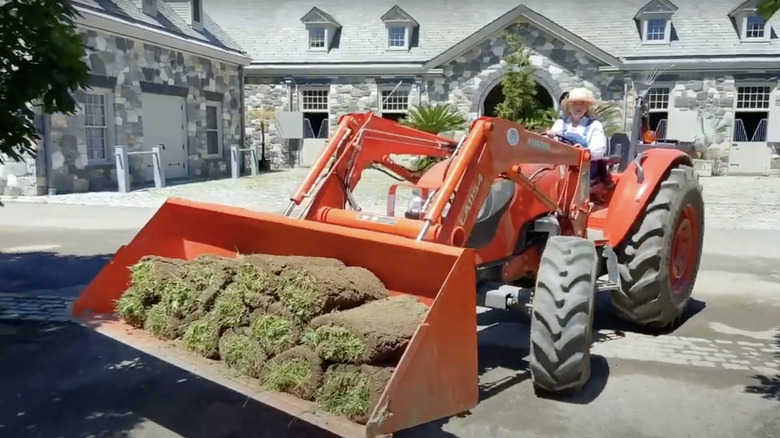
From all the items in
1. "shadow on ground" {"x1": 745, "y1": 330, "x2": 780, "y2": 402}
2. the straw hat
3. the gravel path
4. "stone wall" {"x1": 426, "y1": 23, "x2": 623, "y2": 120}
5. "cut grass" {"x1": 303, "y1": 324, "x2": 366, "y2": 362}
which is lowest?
"shadow on ground" {"x1": 745, "y1": 330, "x2": 780, "y2": 402}

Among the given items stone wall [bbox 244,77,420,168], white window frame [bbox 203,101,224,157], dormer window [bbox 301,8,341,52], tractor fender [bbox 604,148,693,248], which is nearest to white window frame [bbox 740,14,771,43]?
stone wall [bbox 244,77,420,168]

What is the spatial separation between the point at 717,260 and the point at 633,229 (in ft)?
14.8

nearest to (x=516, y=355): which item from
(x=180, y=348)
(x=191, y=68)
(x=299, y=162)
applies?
(x=180, y=348)

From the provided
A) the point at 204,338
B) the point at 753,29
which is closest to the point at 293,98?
the point at 753,29

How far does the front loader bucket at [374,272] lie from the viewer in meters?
2.95

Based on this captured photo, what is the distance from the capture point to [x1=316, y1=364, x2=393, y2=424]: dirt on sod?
298cm

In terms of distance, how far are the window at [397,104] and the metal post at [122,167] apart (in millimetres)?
10468

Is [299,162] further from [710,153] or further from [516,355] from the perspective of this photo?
[516,355]

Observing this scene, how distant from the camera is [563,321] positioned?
4027 millimetres

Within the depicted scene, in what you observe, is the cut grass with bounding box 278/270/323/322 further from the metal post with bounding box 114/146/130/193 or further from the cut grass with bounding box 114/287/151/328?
the metal post with bounding box 114/146/130/193

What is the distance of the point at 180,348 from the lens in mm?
3678

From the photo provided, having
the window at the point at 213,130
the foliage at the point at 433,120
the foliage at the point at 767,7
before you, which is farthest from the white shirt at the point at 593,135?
the window at the point at 213,130

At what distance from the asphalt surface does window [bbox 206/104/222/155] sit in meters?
14.4

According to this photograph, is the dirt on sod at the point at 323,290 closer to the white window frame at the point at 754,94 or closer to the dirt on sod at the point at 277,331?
the dirt on sod at the point at 277,331
